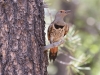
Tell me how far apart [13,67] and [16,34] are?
0.27m

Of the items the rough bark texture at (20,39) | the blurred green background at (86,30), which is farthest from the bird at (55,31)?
the blurred green background at (86,30)

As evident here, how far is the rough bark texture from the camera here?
351cm

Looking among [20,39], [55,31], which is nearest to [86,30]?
[55,31]

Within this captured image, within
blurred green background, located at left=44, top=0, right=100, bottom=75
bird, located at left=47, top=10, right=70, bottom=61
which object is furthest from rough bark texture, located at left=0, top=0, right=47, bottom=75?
blurred green background, located at left=44, top=0, right=100, bottom=75

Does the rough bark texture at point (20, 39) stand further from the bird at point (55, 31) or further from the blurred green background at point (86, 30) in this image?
the blurred green background at point (86, 30)

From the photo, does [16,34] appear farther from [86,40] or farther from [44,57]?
[86,40]

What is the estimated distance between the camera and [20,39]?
356 cm

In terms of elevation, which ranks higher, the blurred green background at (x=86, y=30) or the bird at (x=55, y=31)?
the bird at (x=55, y=31)

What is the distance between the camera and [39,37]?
146 inches

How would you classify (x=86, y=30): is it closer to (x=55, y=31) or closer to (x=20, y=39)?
(x=55, y=31)

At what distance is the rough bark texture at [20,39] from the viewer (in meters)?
3.51

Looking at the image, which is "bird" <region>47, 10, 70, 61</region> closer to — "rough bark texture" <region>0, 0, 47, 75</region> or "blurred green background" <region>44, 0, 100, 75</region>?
"rough bark texture" <region>0, 0, 47, 75</region>

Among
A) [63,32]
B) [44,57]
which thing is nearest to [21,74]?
[44,57]

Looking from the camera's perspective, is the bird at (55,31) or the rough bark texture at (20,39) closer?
the rough bark texture at (20,39)
